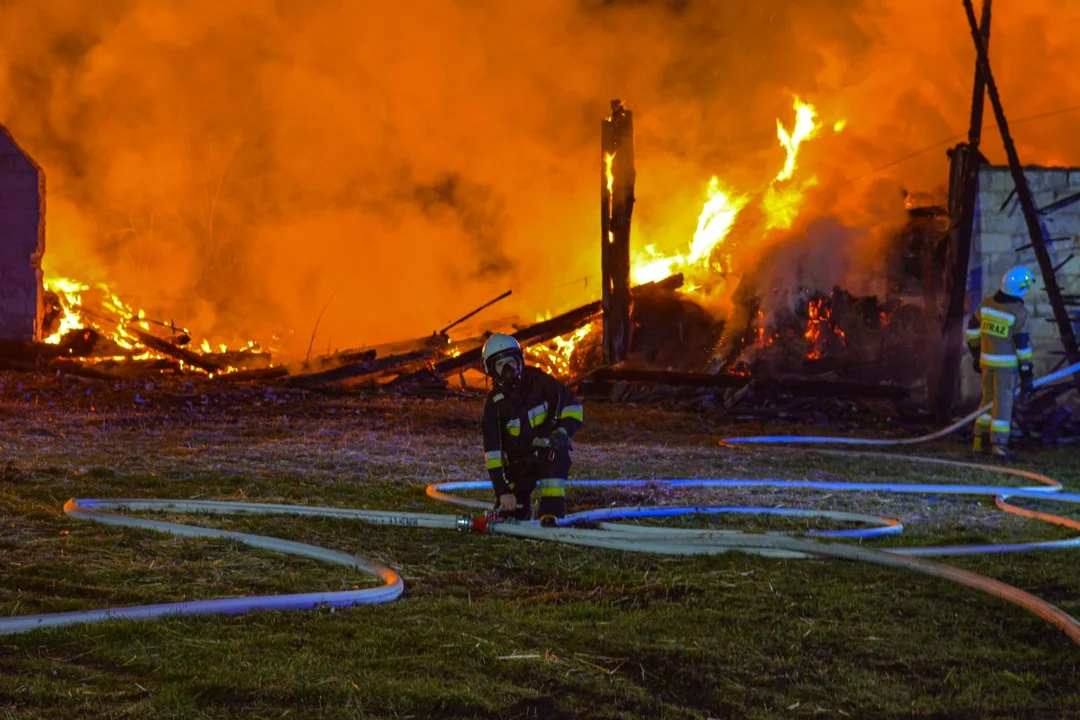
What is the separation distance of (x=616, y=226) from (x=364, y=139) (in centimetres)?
760

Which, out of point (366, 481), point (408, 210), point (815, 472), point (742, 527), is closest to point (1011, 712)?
point (742, 527)

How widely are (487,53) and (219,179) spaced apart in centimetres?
620

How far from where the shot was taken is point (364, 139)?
24406 mm

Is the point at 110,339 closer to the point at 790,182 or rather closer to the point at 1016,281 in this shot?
the point at 790,182

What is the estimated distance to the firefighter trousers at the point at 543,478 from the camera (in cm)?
747

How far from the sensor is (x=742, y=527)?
7.73m

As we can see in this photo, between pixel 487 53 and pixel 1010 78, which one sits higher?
pixel 487 53

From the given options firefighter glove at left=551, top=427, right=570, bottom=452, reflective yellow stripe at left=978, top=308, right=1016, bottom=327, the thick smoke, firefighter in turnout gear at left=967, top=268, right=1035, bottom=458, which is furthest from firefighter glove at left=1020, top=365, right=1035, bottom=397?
the thick smoke

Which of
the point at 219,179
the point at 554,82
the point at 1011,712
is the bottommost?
the point at 1011,712

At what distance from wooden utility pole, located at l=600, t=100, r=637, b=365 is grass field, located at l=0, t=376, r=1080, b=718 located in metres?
10.0

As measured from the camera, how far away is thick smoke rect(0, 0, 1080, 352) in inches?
897

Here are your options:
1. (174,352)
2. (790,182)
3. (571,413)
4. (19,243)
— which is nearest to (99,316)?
(174,352)

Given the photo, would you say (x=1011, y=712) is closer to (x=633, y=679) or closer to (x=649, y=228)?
(x=633, y=679)

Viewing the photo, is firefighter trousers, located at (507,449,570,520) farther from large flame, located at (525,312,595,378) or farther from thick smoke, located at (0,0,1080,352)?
thick smoke, located at (0,0,1080,352)
